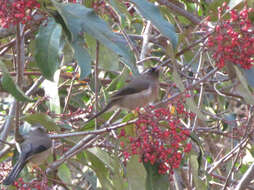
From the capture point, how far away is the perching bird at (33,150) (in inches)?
138

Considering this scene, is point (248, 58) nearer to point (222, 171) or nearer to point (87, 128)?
point (87, 128)

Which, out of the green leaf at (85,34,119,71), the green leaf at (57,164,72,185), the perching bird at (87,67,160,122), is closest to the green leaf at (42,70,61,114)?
the green leaf at (57,164,72,185)

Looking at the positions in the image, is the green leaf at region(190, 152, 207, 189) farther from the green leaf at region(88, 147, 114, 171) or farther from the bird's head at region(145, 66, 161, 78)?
the bird's head at region(145, 66, 161, 78)

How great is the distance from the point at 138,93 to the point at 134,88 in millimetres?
68

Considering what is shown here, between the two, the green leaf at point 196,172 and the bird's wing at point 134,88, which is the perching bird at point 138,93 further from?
the green leaf at point 196,172

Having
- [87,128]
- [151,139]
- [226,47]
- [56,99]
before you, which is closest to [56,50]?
[151,139]

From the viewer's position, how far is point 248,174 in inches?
130

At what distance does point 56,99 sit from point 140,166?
4.27ft

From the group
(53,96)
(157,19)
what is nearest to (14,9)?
(157,19)

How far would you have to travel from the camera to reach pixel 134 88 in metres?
3.89

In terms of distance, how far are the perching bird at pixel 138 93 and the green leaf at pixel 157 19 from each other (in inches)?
34.8

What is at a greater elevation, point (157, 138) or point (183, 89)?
point (183, 89)

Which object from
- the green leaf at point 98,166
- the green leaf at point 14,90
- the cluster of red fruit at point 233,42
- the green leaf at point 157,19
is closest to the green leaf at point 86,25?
the green leaf at point 157,19

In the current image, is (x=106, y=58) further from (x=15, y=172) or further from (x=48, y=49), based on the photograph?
(x=15, y=172)
